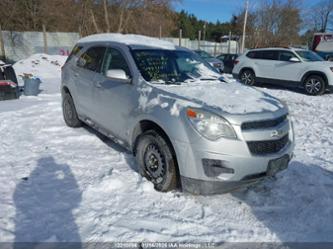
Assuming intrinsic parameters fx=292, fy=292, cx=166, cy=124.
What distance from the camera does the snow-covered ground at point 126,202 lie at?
2814 millimetres

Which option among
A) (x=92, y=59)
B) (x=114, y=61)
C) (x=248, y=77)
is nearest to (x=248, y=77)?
(x=248, y=77)

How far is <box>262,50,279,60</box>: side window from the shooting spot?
12.0 meters

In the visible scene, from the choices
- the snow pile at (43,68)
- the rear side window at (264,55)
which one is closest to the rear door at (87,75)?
the snow pile at (43,68)

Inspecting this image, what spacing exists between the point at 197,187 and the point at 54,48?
66.4 feet

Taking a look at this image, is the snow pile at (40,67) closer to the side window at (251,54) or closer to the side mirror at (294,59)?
the side window at (251,54)

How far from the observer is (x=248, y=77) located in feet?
42.4

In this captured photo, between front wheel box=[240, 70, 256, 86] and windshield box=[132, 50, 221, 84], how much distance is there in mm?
8720

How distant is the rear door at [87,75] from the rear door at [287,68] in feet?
28.9

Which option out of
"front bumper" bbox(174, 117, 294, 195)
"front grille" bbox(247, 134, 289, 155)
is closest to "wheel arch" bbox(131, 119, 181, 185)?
"front bumper" bbox(174, 117, 294, 195)

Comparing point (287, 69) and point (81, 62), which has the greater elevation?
point (81, 62)

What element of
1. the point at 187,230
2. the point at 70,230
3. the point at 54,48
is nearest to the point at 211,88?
the point at 187,230

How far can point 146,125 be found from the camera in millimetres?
3582

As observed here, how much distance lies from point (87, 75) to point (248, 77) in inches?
377

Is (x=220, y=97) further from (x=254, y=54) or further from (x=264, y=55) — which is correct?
(x=254, y=54)
